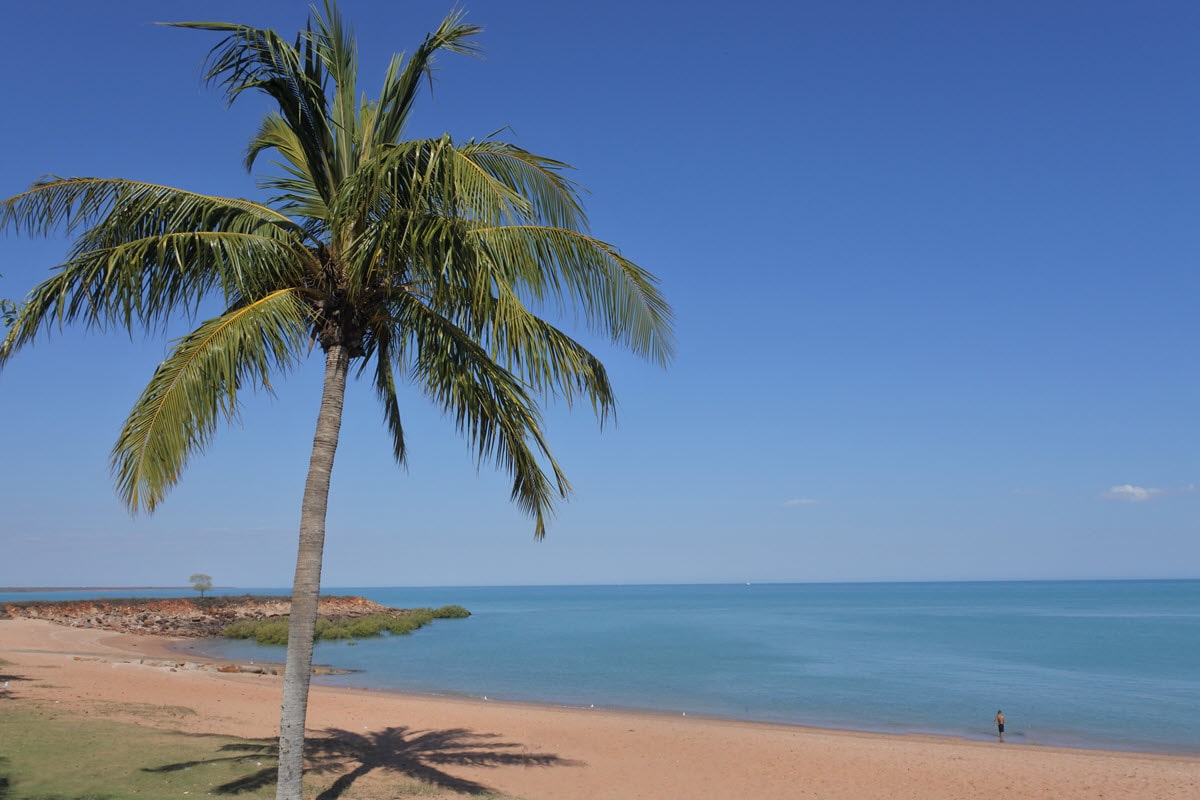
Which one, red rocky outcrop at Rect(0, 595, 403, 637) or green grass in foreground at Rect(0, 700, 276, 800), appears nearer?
green grass in foreground at Rect(0, 700, 276, 800)

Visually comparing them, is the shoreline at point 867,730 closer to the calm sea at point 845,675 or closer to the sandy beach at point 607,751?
the calm sea at point 845,675

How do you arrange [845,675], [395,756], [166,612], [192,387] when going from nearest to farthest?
[192,387], [395,756], [845,675], [166,612]

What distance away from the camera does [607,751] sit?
16484 mm

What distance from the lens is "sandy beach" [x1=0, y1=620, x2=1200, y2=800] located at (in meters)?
13.3

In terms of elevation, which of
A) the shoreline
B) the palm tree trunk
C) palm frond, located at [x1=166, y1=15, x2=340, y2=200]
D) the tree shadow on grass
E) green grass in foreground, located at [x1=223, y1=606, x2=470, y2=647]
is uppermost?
palm frond, located at [x1=166, y1=15, x2=340, y2=200]

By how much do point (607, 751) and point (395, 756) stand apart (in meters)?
5.13

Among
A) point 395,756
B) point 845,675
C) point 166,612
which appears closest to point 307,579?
point 395,756

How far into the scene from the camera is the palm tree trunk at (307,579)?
704 centimetres

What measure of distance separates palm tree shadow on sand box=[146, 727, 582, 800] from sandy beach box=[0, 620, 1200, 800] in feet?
0.23

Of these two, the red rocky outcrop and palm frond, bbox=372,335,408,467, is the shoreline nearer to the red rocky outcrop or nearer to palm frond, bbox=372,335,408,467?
palm frond, bbox=372,335,408,467

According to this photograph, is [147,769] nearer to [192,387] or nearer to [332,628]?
[192,387]

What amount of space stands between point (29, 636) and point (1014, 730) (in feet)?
133

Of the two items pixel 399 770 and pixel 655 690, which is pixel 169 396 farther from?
pixel 655 690

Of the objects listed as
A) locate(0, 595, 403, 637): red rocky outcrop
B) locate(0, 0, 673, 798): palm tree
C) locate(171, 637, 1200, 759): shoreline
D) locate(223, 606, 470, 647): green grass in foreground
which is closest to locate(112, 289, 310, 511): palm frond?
locate(0, 0, 673, 798): palm tree
